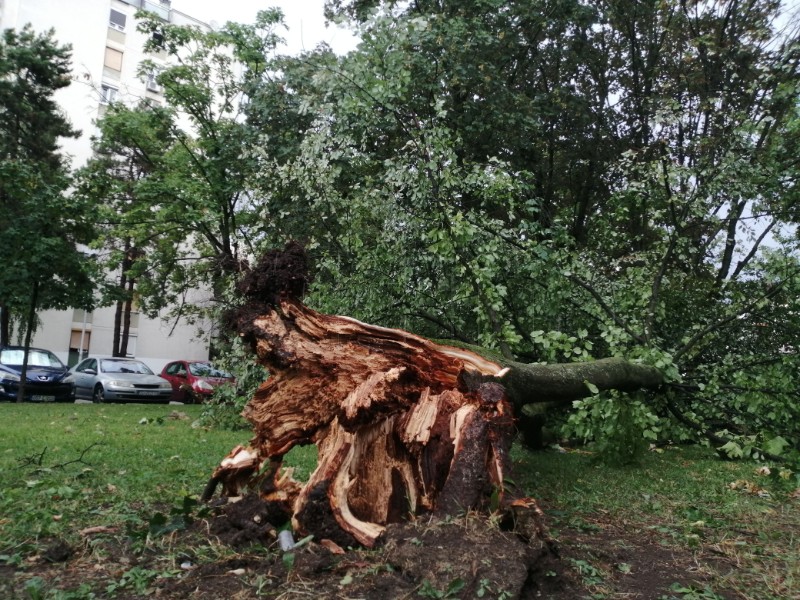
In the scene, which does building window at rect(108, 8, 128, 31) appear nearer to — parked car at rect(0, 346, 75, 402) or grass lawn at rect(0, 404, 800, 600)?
parked car at rect(0, 346, 75, 402)

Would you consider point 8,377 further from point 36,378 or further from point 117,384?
point 117,384

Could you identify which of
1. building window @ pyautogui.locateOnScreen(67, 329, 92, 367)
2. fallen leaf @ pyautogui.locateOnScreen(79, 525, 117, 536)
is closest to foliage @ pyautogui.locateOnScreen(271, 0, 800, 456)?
fallen leaf @ pyautogui.locateOnScreen(79, 525, 117, 536)

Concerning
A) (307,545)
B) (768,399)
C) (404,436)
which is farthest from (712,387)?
(307,545)

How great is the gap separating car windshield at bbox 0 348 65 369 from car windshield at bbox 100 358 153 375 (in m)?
1.12

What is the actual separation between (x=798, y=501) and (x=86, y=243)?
15.4 metres

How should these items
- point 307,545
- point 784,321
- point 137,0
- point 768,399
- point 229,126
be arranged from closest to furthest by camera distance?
point 307,545, point 768,399, point 784,321, point 229,126, point 137,0

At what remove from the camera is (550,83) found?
49.0ft

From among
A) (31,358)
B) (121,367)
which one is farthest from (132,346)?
(121,367)

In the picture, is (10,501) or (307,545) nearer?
(307,545)

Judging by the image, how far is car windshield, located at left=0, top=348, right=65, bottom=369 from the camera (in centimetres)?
1759

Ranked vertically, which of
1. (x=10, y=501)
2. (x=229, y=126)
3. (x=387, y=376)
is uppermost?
(x=229, y=126)

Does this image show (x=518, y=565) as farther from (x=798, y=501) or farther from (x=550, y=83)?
(x=550, y=83)

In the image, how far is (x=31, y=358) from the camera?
1797cm

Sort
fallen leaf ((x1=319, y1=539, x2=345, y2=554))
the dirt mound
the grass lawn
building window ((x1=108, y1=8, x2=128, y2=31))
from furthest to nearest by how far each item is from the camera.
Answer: building window ((x1=108, y1=8, x2=128, y2=31)) → fallen leaf ((x1=319, y1=539, x2=345, y2=554)) → the grass lawn → the dirt mound
